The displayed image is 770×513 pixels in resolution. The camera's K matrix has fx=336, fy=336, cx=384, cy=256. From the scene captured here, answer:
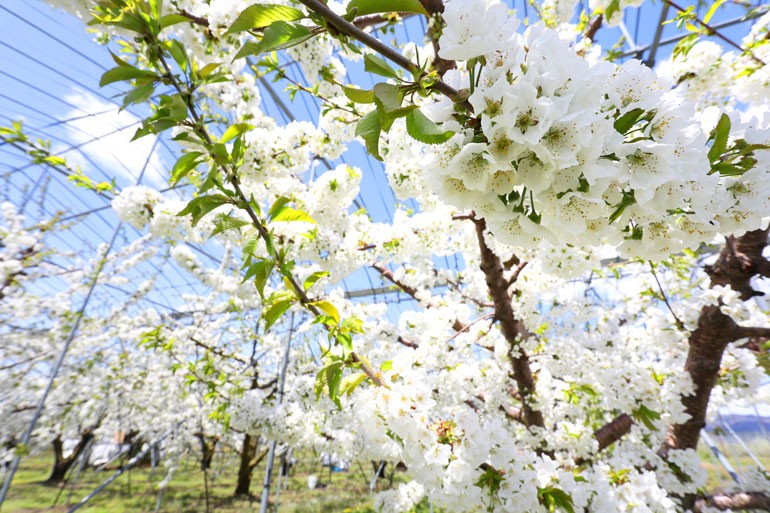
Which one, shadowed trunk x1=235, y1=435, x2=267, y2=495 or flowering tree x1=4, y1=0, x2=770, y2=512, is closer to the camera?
flowering tree x1=4, y1=0, x2=770, y2=512

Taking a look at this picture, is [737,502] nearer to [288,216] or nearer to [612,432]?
[612,432]

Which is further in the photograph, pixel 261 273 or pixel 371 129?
pixel 261 273

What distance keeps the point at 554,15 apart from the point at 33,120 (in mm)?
7058

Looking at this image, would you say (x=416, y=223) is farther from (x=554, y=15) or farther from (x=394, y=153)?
(x=554, y=15)

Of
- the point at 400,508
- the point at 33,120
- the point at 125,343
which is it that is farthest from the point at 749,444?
the point at 33,120

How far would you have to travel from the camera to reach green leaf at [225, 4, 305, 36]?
54 centimetres

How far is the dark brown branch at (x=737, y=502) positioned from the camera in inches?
85.7

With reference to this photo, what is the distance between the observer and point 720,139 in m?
0.60

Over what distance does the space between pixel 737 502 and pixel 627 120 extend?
10.3 feet

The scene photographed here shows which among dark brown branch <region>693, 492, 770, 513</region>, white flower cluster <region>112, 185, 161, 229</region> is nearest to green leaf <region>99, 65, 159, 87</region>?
white flower cluster <region>112, 185, 161, 229</region>

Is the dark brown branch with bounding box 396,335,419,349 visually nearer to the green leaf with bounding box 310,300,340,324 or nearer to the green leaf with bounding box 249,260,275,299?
the green leaf with bounding box 310,300,340,324

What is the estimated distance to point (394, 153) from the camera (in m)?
2.70

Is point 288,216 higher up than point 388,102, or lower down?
higher up

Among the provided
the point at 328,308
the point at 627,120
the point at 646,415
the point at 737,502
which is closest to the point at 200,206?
the point at 328,308
